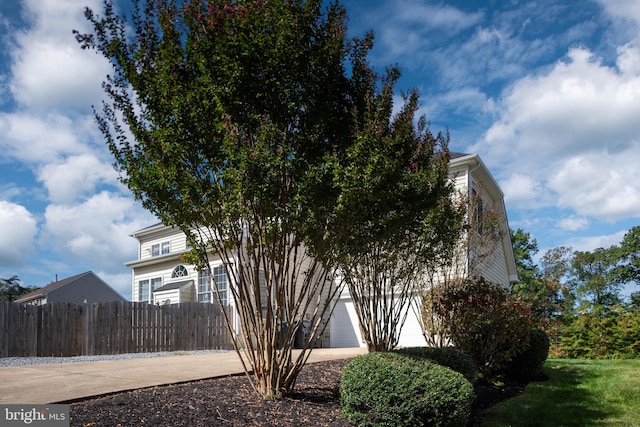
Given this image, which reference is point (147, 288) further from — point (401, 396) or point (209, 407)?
point (401, 396)

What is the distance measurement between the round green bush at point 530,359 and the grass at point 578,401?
13.7 inches

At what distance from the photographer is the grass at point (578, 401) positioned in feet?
22.5

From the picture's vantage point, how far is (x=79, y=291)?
33750 mm

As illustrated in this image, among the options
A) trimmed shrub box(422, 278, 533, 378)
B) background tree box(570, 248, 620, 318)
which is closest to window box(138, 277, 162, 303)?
trimmed shrub box(422, 278, 533, 378)

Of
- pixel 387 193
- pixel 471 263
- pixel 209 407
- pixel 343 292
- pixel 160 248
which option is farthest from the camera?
→ pixel 160 248

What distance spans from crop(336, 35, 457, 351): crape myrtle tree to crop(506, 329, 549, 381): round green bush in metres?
2.89

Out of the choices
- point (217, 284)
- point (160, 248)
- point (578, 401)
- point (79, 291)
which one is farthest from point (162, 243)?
point (578, 401)

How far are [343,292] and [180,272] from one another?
7558 millimetres

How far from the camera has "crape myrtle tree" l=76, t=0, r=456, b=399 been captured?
5.17 meters

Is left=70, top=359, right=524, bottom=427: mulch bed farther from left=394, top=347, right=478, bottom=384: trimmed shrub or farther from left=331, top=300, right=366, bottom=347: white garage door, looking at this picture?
left=331, top=300, right=366, bottom=347: white garage door

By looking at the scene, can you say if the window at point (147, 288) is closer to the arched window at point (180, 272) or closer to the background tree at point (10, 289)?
the arched window at point (180, 272)

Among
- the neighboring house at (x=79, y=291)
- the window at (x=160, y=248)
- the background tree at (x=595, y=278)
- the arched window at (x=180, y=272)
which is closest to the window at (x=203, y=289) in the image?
the arched window at (x=180, y=272)

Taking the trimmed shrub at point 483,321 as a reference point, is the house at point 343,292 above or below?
above

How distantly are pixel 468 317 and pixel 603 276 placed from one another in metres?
30.3
